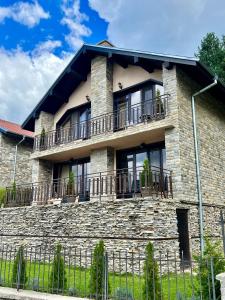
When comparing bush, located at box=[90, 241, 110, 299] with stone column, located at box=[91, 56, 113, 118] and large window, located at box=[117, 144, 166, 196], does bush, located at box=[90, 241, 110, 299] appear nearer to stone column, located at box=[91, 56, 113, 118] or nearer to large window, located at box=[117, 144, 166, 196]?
large window, located at box=[117, 144, 166, 196]

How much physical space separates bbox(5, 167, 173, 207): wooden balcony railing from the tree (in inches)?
480

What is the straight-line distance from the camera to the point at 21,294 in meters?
5.54

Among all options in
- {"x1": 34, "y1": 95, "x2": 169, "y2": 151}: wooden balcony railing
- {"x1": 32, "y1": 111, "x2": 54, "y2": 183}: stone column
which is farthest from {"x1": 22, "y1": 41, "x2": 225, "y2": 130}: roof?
{"x1": 34, "y1": 95, "x2": 169, "y2": 151}: wooden balcony railing

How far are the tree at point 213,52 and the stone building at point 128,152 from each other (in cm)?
830

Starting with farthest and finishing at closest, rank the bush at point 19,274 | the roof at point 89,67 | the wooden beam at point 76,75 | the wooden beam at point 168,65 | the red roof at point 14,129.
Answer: the red roof at point 14,129, the wooden beam at point 76,75, the wooden beam at point 168,65, the roof at point 89,67, the bush at point 19,274

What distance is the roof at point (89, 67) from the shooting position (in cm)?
1080

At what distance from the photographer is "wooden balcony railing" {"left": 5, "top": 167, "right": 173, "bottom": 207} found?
32.3 ft

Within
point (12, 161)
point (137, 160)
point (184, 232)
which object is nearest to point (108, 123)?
point (137, 160)

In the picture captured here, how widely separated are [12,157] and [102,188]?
30.5 feet

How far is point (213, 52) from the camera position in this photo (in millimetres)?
21656

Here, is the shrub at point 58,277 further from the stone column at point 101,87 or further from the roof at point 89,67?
the stone column at point 101,87

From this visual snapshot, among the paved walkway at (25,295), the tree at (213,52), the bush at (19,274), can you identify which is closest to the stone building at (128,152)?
the bush at (19,274)

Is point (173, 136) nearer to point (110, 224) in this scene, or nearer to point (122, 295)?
point (110, 224)

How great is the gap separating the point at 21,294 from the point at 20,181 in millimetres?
13789
